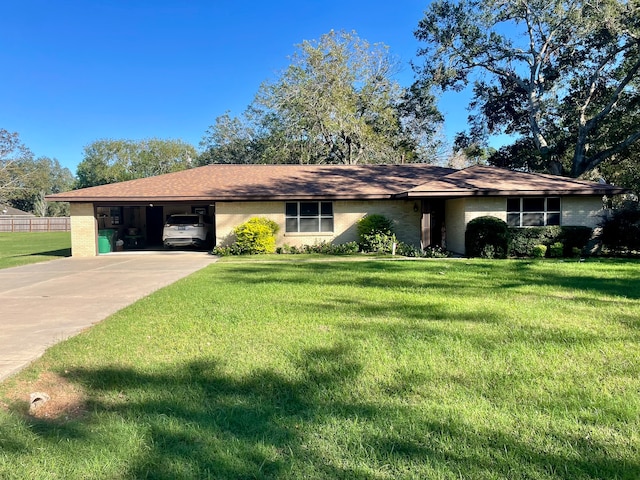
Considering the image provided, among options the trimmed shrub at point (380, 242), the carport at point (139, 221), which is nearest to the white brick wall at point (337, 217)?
the trimmed shrub at point (380, 242)

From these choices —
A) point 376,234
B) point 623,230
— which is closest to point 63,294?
point 376,234

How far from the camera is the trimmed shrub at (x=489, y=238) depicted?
15.2 m

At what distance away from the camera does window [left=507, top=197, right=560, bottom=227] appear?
16.6m

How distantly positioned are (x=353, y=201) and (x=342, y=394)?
15.3 meters

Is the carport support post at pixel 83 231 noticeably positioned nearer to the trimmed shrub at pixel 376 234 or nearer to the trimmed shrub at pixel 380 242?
the trimmed shrub at pixel 376 234

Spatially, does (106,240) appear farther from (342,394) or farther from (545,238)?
(342,394)

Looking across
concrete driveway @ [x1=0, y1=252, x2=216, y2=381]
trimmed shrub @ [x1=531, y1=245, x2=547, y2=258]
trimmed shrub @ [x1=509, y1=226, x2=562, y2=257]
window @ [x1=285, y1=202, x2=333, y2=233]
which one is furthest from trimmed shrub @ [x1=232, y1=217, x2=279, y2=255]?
trimmed shrub @ [x1=531, y1=245, x2=547, y2=258]

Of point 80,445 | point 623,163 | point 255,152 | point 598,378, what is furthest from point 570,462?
point 255,152

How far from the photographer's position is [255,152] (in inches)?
1583

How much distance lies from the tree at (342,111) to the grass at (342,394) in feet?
83.2

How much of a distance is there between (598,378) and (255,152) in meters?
38.5

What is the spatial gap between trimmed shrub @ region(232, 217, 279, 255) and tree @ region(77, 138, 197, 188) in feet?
152

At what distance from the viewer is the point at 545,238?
15.5 metres

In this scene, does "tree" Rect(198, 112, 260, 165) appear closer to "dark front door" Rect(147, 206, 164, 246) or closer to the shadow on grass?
"dark front door" Rect(147, 206, 164, 246)
